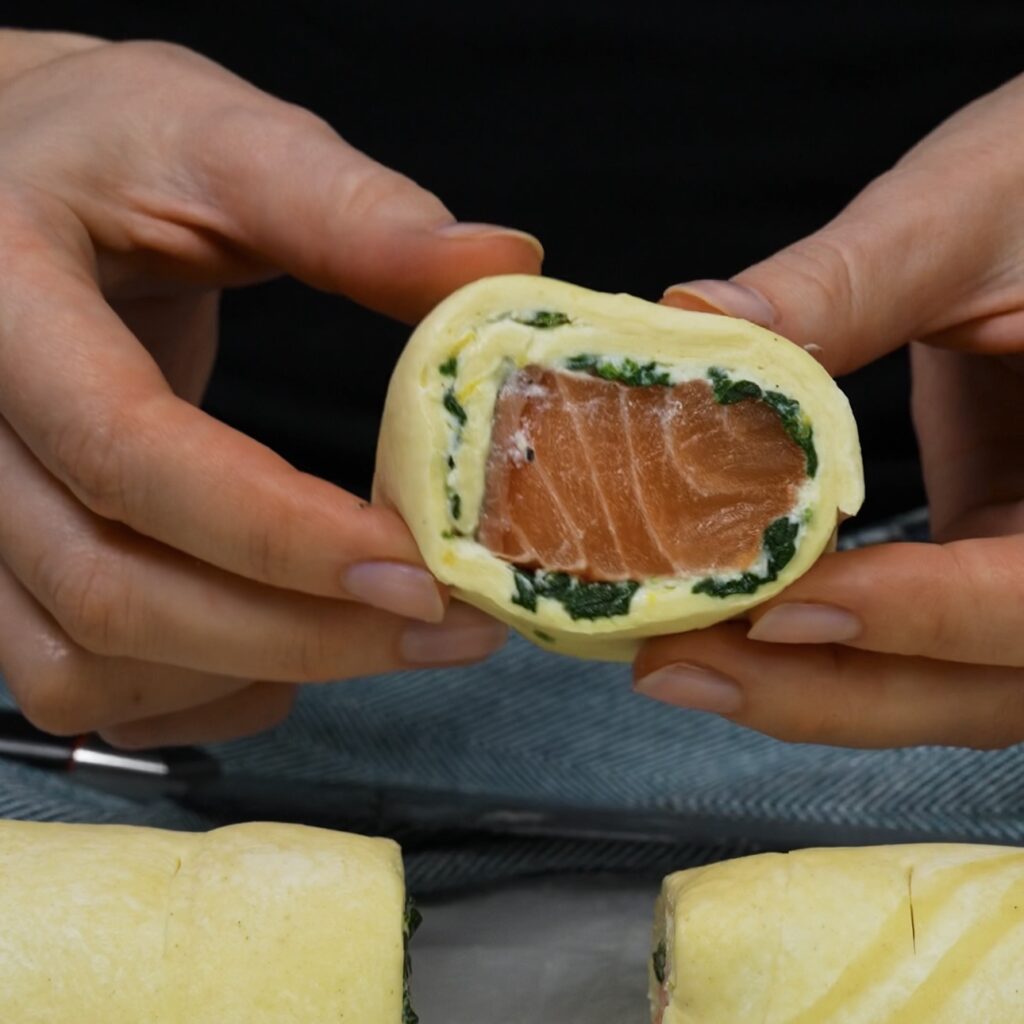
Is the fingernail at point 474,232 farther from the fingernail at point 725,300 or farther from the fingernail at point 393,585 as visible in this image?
the fingernail at point 393,585

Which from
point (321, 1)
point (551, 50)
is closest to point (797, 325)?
point (551, 50)

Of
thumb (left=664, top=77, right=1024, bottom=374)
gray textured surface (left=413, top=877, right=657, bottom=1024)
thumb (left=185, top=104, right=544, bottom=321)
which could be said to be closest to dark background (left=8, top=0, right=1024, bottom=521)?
thumb (left=664, top=77, right=1024, bottom=374)

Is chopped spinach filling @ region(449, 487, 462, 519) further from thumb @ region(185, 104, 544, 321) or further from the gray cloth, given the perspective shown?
the gray cloth

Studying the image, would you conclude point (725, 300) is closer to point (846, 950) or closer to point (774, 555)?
point (774, 555)

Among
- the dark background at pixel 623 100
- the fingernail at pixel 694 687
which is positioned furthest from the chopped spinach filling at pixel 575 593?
the dark background at pixel 623 100

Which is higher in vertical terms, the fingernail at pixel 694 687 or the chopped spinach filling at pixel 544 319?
the chopped spinach filling at pixel 544 319

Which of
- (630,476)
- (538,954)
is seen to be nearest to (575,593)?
(630,476)

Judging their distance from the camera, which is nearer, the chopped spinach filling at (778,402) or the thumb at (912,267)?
the chopped spinach filling at (778,402)
